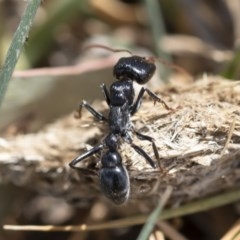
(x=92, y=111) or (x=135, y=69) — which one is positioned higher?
(x=135, y=69)

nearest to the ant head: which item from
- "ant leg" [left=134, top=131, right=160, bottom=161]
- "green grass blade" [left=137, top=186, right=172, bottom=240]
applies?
"ant leg" [left=134, top=131, right=160, bottom=161]

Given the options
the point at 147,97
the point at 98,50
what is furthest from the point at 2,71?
the point at 98,50

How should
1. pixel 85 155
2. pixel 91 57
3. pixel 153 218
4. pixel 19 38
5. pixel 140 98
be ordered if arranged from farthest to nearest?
pixel 91 57 → pixel 140 98 → pixel 85 155 → pixel 153 218 → pixel 19 38

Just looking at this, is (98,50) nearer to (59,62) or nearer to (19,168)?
(59,62)

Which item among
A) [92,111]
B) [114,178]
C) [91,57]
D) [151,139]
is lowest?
[114,178]

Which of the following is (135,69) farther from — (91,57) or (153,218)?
(91,57)

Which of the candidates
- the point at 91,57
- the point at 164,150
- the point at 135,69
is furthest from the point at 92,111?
the point at 91,57

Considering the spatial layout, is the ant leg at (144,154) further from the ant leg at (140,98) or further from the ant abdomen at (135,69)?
the ant abdomen at (135,69)
